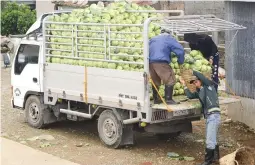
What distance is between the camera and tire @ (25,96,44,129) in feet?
38.2

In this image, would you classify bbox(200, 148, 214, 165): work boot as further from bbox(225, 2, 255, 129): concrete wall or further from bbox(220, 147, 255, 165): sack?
bbox(225, 2, 255, 129): concrete wall

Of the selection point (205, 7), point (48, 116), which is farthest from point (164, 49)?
point (205, 7)

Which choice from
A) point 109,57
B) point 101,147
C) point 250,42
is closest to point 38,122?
point 101,147

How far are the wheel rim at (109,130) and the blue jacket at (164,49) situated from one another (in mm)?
1579

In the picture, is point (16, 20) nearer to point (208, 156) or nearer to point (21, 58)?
point (21, 58)

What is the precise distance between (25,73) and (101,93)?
104 inches

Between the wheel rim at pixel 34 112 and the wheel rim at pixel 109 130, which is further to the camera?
the wheel rim at pixel 34 112

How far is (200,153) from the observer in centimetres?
965

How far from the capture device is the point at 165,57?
29.3 feet

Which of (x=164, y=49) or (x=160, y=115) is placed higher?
(x=164, y=49)

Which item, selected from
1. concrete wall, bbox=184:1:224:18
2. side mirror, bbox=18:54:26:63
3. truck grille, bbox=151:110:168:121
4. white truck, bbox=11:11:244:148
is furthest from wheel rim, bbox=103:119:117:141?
concrete wall, bbox=184:1:224:18

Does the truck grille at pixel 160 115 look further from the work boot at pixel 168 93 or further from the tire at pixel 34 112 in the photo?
the tire at pixel 34 112

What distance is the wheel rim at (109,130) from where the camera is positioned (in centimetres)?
979

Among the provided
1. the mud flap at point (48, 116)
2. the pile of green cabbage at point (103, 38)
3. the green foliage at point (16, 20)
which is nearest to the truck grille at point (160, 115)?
the pile of green cabbage at point (103, 38)
